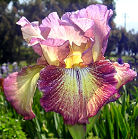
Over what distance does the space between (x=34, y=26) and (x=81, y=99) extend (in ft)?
0.93

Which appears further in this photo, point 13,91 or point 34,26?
point 34,26

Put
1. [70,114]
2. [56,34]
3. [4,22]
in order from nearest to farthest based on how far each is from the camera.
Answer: [70,114]
[56,34]
[4,22]

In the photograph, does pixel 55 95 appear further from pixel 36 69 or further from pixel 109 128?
pixel 109 128

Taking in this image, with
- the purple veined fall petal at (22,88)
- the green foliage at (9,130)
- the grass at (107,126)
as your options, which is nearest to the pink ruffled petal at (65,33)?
the purple veined fall petal at (22,88)

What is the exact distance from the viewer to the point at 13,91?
0.64 meters

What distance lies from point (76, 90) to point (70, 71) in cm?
7

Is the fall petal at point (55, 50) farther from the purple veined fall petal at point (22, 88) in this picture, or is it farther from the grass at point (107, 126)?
the grass at point (107, 126)

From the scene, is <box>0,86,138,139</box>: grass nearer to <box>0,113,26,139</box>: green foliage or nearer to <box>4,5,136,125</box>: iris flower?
<box>0,113,26,139</box>: green foliage

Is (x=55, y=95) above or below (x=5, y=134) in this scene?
above

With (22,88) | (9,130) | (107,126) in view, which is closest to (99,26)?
(22,88)

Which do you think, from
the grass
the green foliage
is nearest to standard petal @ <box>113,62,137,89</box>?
the grass

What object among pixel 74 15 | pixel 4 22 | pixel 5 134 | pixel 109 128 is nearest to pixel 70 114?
pixel 74 15

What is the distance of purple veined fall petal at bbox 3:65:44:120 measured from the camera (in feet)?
2.09

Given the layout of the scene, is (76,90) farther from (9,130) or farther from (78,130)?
(9,130)
